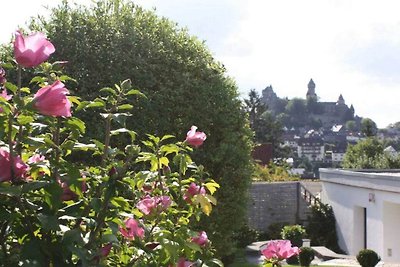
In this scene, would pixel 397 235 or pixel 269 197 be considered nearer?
pixel 397 235

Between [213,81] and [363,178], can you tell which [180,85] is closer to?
[213,81]

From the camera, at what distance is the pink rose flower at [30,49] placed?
76.1 inches

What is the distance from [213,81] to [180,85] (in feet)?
1.73

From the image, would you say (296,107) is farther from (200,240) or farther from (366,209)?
(200,240)

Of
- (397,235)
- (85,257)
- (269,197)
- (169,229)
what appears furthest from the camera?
(269,197)

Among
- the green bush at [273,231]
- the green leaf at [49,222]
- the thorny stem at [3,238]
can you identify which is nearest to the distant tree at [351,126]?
the green bush at [273,231]

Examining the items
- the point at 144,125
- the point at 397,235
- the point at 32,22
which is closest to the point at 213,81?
the point at 144,125

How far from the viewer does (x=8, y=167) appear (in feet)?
6.33

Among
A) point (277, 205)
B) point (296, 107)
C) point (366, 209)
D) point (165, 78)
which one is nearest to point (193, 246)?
point (165, 78)

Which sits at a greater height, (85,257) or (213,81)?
(213,81)

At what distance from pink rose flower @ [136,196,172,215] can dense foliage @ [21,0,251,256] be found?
506cm

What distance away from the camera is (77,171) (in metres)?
2.04

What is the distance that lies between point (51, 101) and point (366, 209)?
1634 centimetres

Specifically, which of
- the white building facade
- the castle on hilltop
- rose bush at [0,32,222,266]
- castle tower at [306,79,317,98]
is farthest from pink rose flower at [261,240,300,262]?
castle tower at [306,79,317,98]
